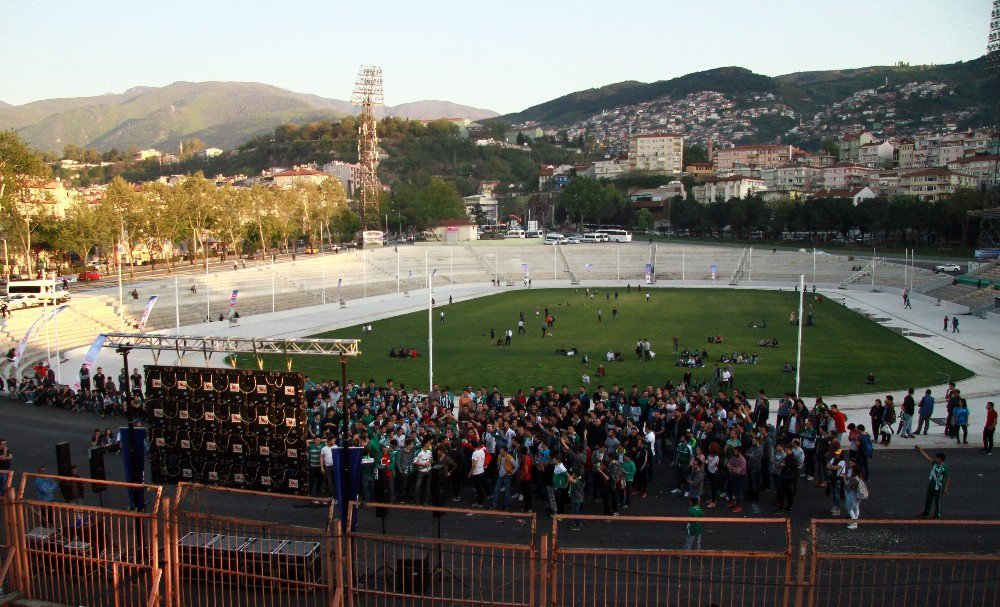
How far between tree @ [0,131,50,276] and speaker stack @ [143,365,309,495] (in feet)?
147

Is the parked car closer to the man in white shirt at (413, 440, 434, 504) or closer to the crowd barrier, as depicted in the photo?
the crowd barrier

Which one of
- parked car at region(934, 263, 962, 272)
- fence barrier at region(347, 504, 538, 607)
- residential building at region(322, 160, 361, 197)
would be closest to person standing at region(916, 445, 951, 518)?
fence barrier at region(347, 504, 538, 607)

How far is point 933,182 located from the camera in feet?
379

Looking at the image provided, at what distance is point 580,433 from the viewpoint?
55.3 ft

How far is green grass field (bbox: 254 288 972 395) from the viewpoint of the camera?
1116 inches

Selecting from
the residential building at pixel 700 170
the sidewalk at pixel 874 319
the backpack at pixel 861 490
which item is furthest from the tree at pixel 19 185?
the residential building at pixel 700 170

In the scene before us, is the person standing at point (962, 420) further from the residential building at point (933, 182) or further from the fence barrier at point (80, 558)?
the residential building at point (933, 182)

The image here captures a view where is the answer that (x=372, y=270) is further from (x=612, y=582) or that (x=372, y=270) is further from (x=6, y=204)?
(x=612, y=582)

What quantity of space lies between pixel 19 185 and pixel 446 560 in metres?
55.6

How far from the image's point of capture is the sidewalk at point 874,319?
2361cm

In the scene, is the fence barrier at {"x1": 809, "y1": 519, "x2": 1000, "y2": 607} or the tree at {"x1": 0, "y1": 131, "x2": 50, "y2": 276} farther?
the tree at {"x1": 0, "y1": 131, "x2": 50, "y2": 276}

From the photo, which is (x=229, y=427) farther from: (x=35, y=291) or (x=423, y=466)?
(x=35, y=291)

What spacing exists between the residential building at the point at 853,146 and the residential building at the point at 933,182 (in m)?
68.1

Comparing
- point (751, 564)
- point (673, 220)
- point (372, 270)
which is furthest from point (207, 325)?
point (673, 220)
